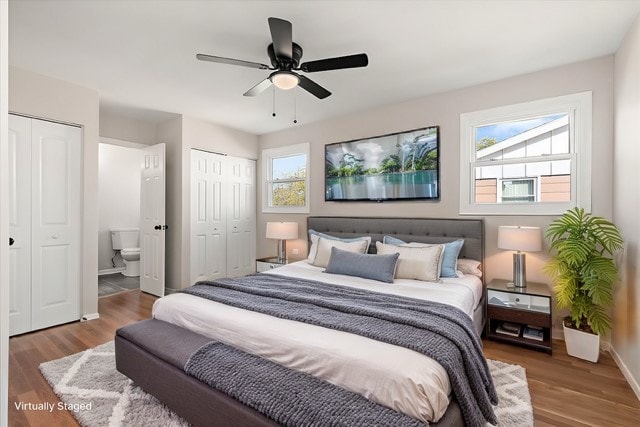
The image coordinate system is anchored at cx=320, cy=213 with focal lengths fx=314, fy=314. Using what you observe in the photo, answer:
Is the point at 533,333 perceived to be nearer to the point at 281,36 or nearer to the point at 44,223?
the point at 281,36

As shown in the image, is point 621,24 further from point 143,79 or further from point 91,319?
point 91,319

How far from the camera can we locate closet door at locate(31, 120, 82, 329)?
319cm

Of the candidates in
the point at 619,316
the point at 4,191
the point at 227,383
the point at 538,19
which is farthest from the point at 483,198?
the point at 4,191

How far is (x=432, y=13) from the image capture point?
7.16ft

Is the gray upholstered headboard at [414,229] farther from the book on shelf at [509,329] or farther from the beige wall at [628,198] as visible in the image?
the beige wall at [628,198]

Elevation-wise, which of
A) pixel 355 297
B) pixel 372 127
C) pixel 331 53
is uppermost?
pixel 331 53

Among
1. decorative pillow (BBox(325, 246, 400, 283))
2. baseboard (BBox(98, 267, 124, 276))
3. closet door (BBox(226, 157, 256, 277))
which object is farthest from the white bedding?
baseboard (BBox(98, 267, 124, 276))

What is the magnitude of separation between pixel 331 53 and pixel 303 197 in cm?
252

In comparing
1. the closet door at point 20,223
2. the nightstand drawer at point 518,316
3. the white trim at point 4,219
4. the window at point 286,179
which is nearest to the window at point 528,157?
the nightstand drawer at point 518,316

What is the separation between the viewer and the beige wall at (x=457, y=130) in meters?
2.81

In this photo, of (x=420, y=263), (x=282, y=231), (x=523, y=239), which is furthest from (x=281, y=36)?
(x=282, y=231)

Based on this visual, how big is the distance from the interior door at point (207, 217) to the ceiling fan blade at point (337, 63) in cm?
288

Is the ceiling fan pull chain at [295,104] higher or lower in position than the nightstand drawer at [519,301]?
higher

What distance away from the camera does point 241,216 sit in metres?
5.32
